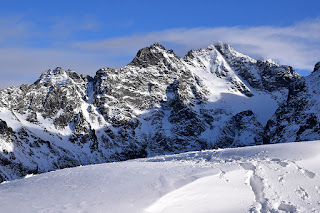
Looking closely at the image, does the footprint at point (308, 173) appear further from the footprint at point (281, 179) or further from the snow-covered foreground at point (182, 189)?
the footprint at point (281, 179)

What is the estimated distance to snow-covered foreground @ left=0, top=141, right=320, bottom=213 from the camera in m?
19.3

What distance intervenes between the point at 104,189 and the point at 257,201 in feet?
28.7

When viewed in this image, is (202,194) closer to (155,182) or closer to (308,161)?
(155,182)

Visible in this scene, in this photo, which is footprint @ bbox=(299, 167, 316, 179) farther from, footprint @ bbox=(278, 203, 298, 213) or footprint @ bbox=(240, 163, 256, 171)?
footprint @ bbox=(278, 203, 298, 213)

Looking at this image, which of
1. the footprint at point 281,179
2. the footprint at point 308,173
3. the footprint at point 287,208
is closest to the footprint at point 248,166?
the footprint at point 281,179

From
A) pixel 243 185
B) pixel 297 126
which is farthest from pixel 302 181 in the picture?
pixel 297 126

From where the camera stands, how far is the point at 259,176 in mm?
24625

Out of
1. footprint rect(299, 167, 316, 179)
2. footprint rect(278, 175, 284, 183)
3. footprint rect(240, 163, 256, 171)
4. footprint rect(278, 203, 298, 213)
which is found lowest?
footprint rect(278, 203, 298, 213)

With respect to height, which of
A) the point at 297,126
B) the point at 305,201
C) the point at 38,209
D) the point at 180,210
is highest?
the point at 38,209

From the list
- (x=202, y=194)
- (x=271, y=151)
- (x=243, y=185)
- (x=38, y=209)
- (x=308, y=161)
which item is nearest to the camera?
(x=38, y=209)

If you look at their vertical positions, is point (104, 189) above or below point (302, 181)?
above

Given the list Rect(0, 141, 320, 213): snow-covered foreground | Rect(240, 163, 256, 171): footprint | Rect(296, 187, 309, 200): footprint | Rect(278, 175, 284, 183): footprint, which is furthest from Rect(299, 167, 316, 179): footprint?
Rect(240, 163, 256, 171): footprint

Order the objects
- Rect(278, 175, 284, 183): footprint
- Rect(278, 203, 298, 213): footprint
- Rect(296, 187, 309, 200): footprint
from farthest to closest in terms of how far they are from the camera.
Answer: Rect(278, 175, 284, 183): footprint, Rect(296, 187, 309, 200): footprint, Rect(278, 203, 298, 213): footprint

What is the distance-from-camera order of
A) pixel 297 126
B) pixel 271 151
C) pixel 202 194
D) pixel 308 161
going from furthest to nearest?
1. pixel 297 126
2. pixel 271 151
3. pixel 308 161
4. pixel 202 194
